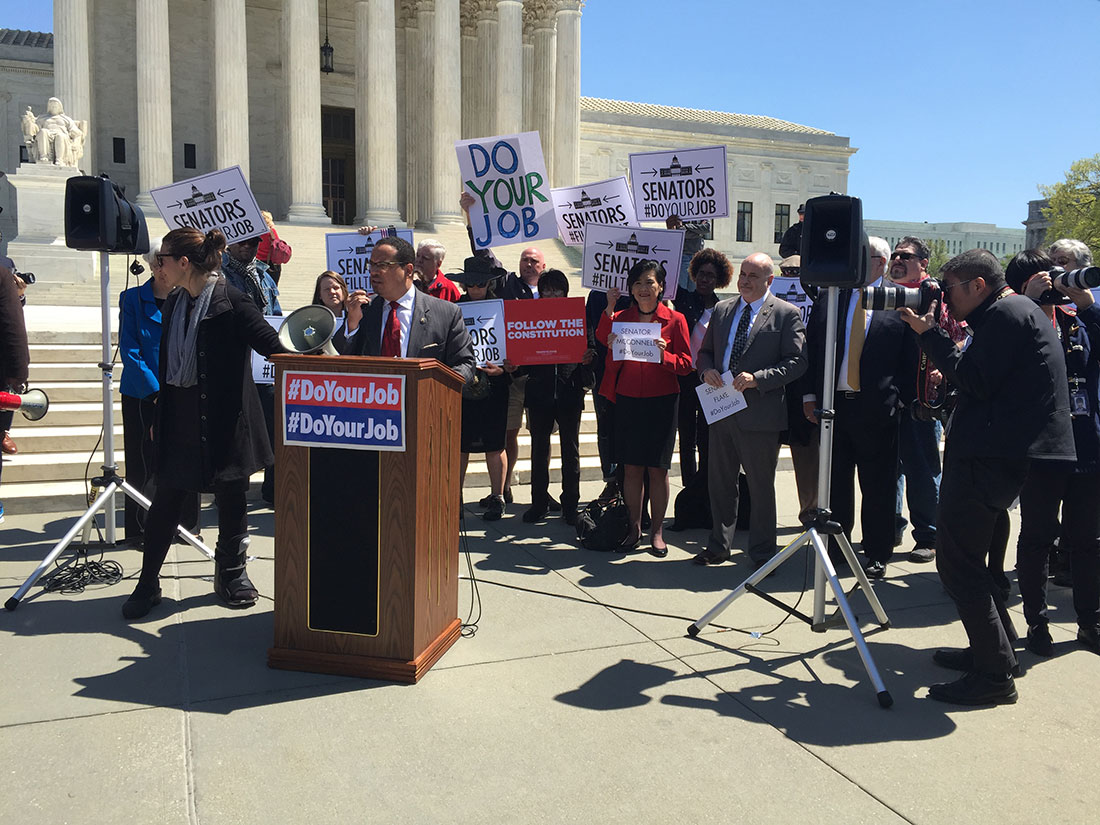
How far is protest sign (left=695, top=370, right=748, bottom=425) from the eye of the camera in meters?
6.66

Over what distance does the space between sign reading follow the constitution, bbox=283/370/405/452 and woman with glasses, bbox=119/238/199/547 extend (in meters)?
2.68

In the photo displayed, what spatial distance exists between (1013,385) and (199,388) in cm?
449

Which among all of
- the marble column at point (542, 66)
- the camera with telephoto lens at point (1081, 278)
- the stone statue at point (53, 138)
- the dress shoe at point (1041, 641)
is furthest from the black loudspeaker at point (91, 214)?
the marble column at point (542, 66)

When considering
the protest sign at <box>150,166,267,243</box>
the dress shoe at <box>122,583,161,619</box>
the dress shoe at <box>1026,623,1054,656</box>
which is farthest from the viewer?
the protest sign at <box>150,166,267,243</box>

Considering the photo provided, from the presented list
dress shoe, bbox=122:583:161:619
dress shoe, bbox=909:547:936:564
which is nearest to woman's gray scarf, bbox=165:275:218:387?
dress shoe, bbox=122:583:161:619

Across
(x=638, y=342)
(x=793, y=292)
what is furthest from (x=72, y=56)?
(x=638, y=342)

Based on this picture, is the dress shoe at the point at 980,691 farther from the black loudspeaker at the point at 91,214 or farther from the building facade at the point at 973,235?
the building facade at the point at 973,235

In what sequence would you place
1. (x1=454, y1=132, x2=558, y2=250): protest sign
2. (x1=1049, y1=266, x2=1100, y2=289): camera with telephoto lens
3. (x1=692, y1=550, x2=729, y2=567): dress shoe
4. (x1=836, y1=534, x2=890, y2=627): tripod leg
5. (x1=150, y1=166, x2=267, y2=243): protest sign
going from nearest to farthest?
1. (x1=1049, y1=266, x2=1100, y2=289): camera with telephoto lens
2. (x1=836, y1=534, x2=890, y2=627): tripod leg
3. (x1=692, y1=550, x2=729, y2=567): dress shoe
4. (x1=150, y1=166, x2=267, y2=243): protest sign
5. (x1=454, y1=132, x2=558, y2=250): protest sign

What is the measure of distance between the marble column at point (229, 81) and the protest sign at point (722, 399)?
23871 millimetres

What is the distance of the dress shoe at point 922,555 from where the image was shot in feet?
23.6

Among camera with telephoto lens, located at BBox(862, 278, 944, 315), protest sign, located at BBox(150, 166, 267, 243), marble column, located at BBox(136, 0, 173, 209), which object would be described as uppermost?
marble column, located at BBox(136, 0, 173, 209)

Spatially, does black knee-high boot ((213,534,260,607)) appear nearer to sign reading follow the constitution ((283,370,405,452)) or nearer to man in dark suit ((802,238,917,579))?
sign reading follow the constitution ((283,370,405,452))

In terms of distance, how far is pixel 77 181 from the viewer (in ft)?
20.5

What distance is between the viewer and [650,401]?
23.2 feet
